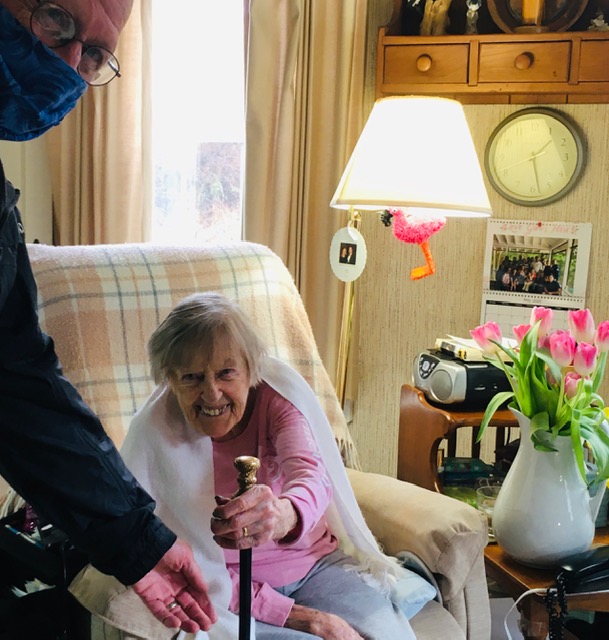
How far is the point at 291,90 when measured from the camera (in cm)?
262

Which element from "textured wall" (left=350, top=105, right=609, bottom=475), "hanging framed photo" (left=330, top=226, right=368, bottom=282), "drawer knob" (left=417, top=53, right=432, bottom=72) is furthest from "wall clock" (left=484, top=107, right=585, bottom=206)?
"hanging framed photo" (left=330, top=226, right=368, bottom=282)

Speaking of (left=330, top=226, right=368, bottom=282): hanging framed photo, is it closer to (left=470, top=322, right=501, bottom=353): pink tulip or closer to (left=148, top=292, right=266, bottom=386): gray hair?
A: (left=470, top=322, right=501, bottom=353): pink tulip

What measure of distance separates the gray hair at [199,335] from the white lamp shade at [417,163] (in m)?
0.74

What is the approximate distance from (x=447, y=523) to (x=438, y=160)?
0.89 meters

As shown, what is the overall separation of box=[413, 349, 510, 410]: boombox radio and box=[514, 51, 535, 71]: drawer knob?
89 centimetres

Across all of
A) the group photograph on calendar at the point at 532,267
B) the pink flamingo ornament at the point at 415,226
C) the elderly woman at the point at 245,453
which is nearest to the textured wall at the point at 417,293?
the group photograph on calendar at the point at 532,267

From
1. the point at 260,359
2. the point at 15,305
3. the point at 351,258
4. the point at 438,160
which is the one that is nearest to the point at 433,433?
the point at 351,258

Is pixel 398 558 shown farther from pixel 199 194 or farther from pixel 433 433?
pixel 199 194

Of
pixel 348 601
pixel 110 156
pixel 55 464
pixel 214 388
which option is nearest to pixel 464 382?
pixel 348 601

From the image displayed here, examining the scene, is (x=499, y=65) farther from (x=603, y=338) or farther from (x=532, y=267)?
(x=603, y=338)

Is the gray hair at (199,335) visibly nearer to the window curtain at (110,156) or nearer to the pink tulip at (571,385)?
the pink tulip at (571,385)

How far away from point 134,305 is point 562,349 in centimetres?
86

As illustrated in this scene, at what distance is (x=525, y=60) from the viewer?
2.39 metres

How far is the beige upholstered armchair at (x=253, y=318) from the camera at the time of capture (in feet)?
5.09
